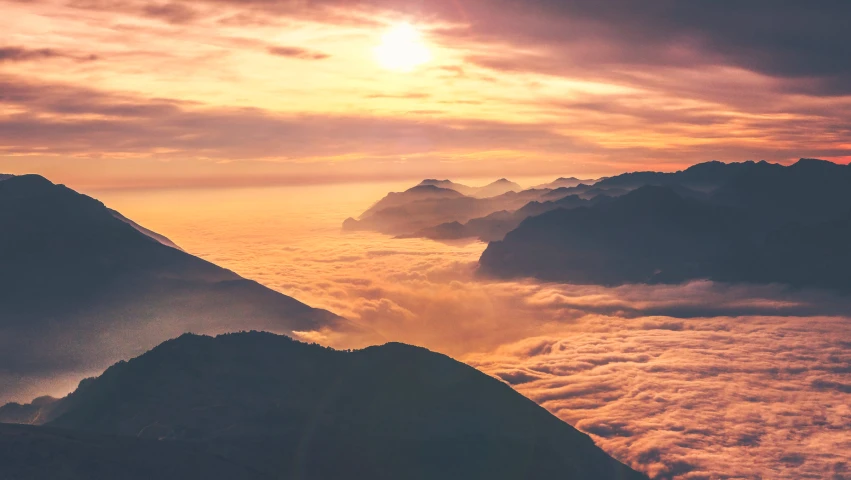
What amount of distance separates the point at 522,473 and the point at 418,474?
77.8 feet

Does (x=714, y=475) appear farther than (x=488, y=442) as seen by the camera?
Yes

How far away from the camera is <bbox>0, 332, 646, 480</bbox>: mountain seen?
124188 mm

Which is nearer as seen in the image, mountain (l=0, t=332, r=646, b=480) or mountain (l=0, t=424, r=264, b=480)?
mountain (l=0, t=424, r=264, b=480)

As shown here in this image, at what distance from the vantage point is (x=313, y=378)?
5965 inches

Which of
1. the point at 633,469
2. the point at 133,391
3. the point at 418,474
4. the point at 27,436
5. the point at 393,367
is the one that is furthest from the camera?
the point at 633,469

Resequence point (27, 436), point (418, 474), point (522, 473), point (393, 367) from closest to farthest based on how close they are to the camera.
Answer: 1. point (27, 436)
2. point (418, 474)
3. point (522, 473)
4. point (393, 367)

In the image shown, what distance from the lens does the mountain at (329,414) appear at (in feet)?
407

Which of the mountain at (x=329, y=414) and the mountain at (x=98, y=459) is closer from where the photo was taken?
the mountain at (x=98, y=459)

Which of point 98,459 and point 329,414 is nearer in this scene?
point 98,459

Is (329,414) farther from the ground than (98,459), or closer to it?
closer to it

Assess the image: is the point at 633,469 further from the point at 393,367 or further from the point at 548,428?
the point at 393,367

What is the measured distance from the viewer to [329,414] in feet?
449

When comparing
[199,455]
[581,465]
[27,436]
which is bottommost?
[581,465]

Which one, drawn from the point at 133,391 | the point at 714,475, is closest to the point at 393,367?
the point at 133,391
